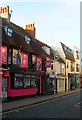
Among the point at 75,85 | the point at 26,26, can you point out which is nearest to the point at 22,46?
the point at 26,26

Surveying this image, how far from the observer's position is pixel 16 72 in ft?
111

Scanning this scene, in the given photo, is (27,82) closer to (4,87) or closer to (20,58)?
(20,58)

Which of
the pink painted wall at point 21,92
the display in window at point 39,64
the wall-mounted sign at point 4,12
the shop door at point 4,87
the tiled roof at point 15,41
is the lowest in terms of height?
the pink painted wall at point 21,92

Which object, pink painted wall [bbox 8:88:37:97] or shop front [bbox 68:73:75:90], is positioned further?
shop front [bbox 68:73:75:90]

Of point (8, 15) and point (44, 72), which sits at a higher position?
point (8, 15)

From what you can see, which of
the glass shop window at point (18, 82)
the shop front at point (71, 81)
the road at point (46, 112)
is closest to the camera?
the road at point (46, 112)

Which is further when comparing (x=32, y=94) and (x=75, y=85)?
(x=75, y=85)

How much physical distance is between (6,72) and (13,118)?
13.4m

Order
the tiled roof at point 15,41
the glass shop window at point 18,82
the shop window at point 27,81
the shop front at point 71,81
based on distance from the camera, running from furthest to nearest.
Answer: the shop front at point 71,81, the shop window at point 27,81, the glass shop window at point 18,82, the tiled roof at point 15,41

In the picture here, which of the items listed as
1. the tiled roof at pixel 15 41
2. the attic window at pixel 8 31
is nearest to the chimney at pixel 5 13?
the tiled roof at pixel 15 41

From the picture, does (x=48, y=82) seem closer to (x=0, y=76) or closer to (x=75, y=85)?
(x=0, y=76)

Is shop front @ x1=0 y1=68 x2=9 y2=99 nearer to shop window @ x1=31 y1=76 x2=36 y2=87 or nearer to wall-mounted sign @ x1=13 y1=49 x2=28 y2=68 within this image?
wall-mounted sign @ x1=13 y1=49 x2=28 y2=68

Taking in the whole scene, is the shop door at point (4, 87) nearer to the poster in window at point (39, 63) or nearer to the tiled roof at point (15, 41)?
the tiled roof at point (15, 41)

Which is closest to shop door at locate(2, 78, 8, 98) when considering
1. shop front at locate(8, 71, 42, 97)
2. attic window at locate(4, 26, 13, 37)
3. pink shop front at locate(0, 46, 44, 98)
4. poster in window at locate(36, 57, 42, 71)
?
pink shop front at locate(0, 46, 44, 98)
